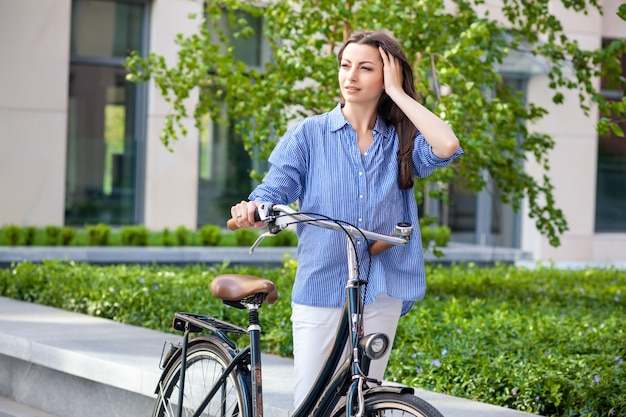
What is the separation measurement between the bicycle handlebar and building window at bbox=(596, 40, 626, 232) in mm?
17871

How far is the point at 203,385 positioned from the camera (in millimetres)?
4137

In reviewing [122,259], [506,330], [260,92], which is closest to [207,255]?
[122,259]

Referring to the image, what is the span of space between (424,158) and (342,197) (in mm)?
313

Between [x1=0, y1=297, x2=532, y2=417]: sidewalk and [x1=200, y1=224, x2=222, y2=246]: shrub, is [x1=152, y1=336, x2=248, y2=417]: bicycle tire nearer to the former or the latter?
[x1=0, y1=297, x2=532, y2=417]: sidewalk

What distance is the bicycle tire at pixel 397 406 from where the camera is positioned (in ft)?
10.2

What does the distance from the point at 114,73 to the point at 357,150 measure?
41.4ft

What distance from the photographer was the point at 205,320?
13.7ft

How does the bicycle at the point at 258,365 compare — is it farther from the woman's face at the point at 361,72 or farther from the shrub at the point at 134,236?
the shrub at the point at 134,236

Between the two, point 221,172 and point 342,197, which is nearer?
point 342,197

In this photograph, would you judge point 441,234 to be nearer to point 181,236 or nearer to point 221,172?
point 221,172

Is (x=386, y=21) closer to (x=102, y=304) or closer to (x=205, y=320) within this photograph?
(x=102, y=304)

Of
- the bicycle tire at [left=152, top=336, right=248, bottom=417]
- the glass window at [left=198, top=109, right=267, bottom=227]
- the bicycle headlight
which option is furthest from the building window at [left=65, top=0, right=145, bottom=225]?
the bicycle headlight

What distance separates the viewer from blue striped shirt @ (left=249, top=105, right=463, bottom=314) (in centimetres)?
372

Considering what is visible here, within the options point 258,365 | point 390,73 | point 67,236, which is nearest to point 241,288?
point 258,365
